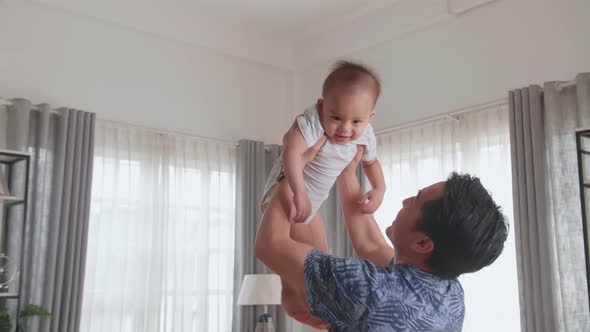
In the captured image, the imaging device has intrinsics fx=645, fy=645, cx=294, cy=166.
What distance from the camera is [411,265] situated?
1123 millimetres

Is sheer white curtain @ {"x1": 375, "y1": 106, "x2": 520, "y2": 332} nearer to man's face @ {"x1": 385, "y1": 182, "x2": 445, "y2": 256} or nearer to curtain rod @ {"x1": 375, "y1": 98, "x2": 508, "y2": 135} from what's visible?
curtain rod @ {"x1": 375, "y1": 98, "x2": 508, "y2": 135}

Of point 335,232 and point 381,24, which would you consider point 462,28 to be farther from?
point 335,232

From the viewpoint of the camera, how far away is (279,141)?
5602mm

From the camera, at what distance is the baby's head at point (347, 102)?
4.29 feet

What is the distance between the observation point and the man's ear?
108cm

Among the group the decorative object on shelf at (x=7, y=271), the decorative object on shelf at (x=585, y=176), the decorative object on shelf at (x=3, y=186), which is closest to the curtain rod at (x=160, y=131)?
the decorative object on shelf at (x=3, y=186)

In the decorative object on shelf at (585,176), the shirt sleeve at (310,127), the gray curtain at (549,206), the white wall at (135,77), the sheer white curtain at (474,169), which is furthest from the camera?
the white wall at (135,77)

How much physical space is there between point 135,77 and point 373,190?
3633 mm

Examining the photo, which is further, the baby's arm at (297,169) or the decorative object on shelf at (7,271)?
the decorative object on shelf at (7,271)

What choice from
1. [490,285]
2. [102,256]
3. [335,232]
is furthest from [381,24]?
[102,256]

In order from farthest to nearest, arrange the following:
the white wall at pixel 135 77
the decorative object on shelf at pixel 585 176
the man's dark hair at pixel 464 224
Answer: the white wall at pixel 135 77 → the decorative object on shelf at pixel 585 176 → the man's dark hair at pixel 464 224

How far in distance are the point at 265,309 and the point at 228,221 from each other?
2.59ft

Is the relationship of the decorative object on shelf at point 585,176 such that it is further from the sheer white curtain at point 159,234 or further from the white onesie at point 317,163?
the sheer white curtain at point 159,234

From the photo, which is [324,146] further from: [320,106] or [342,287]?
[342,287]
